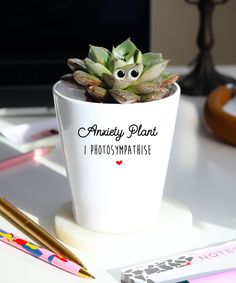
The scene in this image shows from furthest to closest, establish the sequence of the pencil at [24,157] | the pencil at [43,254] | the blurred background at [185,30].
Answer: the blurred background at [185,30] < the pencil at [24,157] < the pencil at [43,254]

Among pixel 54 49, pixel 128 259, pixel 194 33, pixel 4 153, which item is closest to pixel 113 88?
pixel 128 259

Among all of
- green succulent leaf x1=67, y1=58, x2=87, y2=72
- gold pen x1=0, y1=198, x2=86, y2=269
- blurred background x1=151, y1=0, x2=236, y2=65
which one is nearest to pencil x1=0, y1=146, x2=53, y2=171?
gold pen x1=0, y1=198, x2=86, y2=269

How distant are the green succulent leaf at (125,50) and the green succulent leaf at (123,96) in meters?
0.04

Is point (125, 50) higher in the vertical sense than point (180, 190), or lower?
higher

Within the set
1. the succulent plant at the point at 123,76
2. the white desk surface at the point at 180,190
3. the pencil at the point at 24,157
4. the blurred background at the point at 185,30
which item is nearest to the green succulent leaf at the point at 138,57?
the succulent plant at the point at 123,76

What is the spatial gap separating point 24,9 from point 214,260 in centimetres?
57

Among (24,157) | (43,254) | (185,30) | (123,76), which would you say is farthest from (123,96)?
(185,30)

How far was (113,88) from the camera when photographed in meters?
0.49

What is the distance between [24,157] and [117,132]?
0.26 meters

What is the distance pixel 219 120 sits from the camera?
771 mm

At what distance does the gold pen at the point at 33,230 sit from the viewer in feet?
1.63

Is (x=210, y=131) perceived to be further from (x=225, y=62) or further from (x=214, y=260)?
(x=225, y=62)

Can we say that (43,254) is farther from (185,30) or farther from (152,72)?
(185,30)

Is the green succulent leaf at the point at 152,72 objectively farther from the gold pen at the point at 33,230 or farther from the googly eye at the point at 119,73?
the gold pen at the point at 33,230
